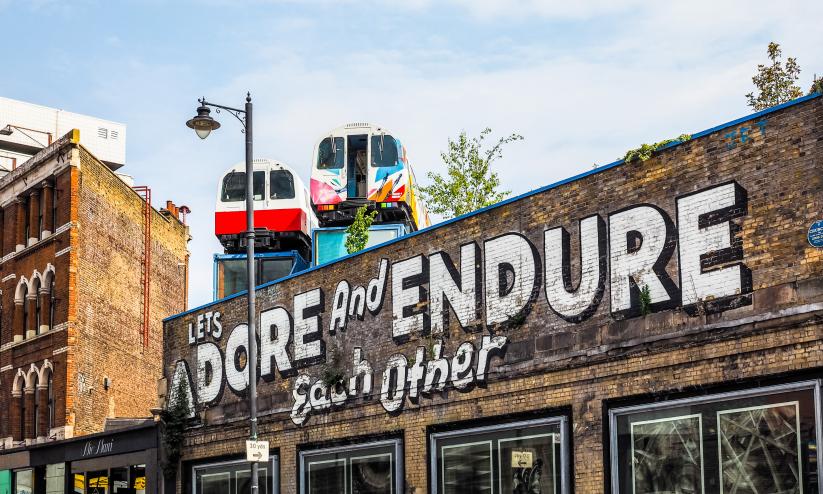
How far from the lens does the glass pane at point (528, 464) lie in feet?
59.8

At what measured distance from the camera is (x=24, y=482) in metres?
36.0

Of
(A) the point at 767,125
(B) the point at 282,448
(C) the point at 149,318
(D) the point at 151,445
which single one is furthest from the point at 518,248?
(C) the point at 149,318

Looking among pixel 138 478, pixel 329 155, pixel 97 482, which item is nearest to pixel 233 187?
pixel 329 155

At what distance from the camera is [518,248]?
19.4 metres

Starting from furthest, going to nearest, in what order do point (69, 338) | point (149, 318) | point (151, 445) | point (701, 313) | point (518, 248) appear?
point (149, 318)
point (69, 338)
point (151, 445)
point (518, 248)
point (701, 313)

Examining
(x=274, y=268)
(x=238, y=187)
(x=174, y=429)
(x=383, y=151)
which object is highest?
(x=383, y=151)

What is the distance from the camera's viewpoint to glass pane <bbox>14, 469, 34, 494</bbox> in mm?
35400

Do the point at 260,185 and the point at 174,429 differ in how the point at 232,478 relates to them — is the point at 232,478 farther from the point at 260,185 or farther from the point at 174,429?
the point at 260,185

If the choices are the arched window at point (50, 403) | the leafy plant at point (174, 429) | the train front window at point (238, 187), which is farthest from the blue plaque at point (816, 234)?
the arched window at point (50, 403)

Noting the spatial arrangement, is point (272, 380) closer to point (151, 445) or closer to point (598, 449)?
point (151, 445)

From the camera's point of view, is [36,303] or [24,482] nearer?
[24,482]

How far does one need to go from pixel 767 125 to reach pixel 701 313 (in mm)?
2698

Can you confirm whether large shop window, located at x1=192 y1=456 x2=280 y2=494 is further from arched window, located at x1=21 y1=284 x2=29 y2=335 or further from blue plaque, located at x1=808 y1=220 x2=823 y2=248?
arched window, located at x1=21 y1=284 x2=29 y2=335

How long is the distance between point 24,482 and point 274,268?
1088cm
